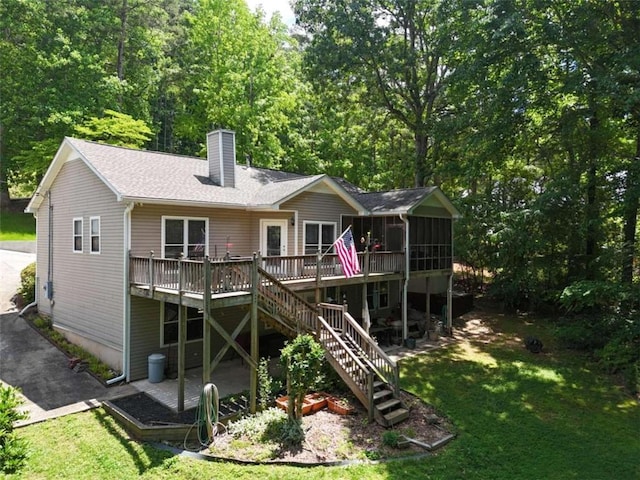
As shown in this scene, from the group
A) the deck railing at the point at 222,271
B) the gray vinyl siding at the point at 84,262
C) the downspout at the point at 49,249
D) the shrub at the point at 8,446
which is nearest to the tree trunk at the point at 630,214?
the deck railing at the point at 222,271

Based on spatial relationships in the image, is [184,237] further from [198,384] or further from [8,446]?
[8,446]

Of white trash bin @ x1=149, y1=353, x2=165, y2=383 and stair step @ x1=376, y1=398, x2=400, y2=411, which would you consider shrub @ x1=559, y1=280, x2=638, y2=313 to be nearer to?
stair step @ x1=376, y1=398, x2=400, y2=411

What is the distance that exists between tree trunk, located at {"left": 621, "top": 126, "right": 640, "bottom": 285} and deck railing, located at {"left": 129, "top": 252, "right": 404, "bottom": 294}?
28.7 feet

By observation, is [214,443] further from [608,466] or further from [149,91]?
[149,91]

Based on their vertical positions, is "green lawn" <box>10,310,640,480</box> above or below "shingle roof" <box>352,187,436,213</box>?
below

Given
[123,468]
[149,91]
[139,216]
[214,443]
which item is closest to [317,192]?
[139,216]

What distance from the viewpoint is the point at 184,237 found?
42.3 feet

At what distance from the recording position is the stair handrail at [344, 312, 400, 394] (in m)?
10.4

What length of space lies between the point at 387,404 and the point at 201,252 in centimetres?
728

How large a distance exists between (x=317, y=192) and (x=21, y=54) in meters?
22.4

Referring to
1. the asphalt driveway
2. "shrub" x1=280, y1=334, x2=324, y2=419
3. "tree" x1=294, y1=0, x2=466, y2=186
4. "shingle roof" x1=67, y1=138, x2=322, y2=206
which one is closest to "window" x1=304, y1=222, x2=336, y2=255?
"shingle roof" x1=67, y1=138, x2=322, y2=206

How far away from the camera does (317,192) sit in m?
15.4

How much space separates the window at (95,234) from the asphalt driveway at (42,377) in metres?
3.58

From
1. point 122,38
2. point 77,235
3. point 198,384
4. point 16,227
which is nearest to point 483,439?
point 198,384
